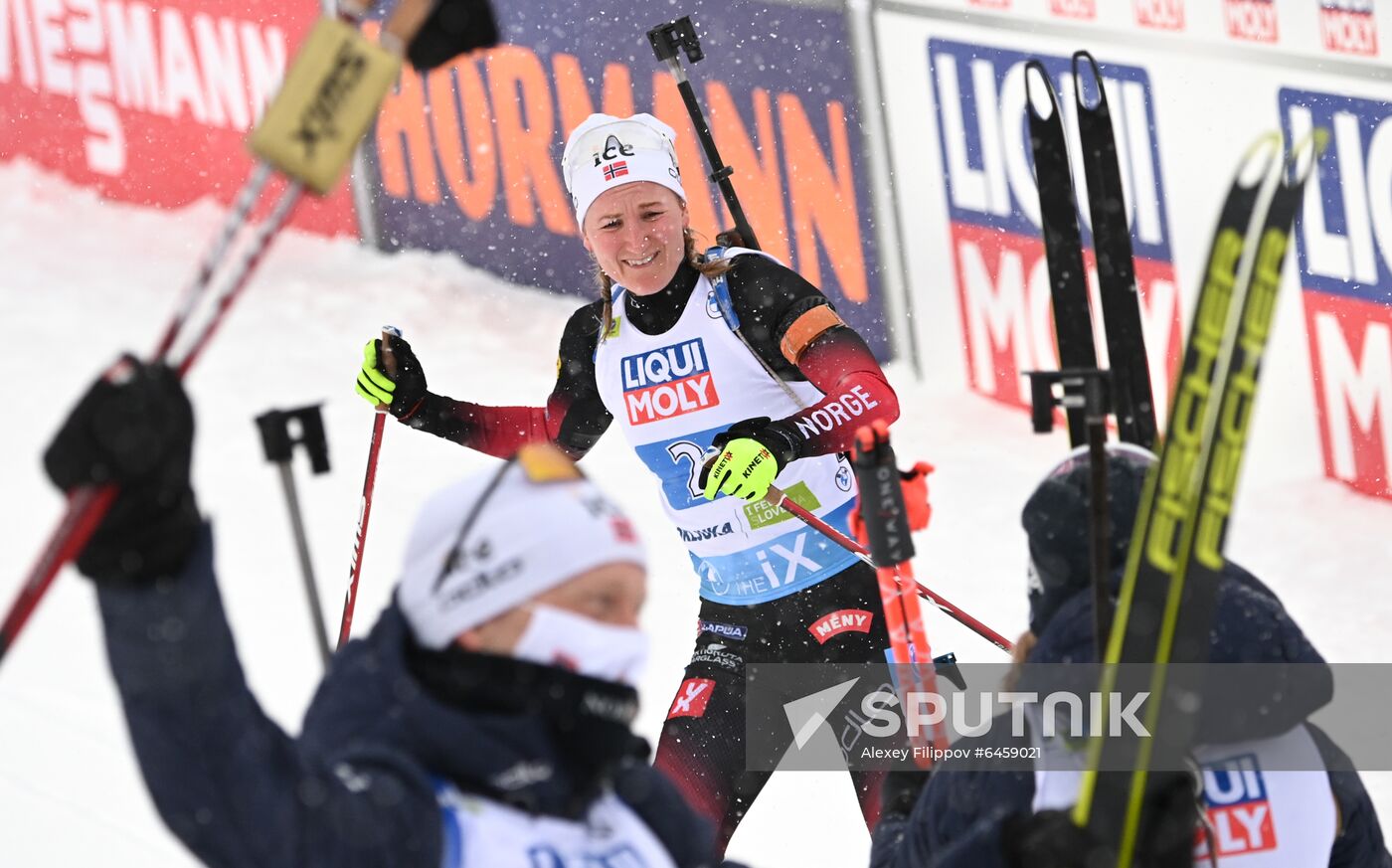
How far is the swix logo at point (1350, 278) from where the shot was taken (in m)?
6.76

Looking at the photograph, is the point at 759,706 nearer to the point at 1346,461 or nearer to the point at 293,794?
the point at 293,794

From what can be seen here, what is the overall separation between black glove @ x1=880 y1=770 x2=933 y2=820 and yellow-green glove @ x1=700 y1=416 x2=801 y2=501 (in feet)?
3.69

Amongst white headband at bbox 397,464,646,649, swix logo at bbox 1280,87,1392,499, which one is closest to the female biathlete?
white headband at bbox 397,464,646,649

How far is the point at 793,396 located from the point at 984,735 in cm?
181

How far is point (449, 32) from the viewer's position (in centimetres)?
188

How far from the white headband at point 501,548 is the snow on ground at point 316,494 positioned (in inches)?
135

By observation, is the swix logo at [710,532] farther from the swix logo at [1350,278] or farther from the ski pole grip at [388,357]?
the swix logo at [1350,278]

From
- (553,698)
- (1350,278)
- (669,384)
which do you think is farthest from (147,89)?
(553,698)

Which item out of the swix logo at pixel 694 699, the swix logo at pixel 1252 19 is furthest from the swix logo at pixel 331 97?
the swix logo at pixel 1252 19

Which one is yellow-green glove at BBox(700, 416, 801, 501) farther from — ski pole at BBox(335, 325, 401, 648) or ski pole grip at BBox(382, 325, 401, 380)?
Answer: ski pole grip at BBox(382, 325, 401, 380)

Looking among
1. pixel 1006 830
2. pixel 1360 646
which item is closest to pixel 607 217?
pixel 1006 830

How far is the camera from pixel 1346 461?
7.09 m

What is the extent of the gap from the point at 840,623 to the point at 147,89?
775 cm

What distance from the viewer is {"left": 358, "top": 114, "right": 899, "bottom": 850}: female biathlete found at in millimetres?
3945
